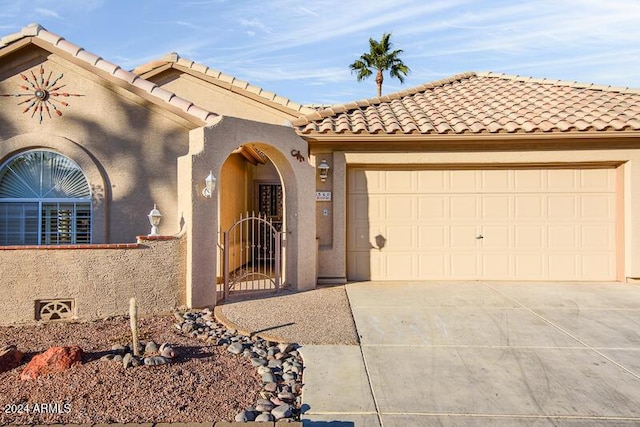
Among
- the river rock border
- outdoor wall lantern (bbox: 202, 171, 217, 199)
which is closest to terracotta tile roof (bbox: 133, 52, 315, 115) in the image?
outdoor wall lantern (bbox: 202, 171, 217, 199)

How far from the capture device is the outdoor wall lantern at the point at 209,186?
7.39 meters

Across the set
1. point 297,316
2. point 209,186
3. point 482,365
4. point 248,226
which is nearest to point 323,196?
point 209,186

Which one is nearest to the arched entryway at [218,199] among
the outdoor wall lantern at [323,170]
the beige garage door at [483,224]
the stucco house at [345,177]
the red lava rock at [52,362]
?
the stucco house at [345,177]

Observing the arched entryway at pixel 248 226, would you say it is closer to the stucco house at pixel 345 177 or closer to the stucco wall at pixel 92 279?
the stucco house at pixel 345 177

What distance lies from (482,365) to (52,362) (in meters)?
5.05

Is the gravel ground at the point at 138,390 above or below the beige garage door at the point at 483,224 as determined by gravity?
below

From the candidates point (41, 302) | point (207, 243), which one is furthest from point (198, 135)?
point (41, 302)

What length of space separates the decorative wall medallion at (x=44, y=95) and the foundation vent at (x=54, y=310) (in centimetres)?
439

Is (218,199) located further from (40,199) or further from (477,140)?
(477,140)

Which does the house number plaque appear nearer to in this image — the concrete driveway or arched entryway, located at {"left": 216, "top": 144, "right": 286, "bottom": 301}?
arched entryway, located at {"left": 216, "top": 144, "right": 286, "bottom": 301}

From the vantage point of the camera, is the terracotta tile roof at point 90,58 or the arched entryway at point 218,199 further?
the terracotta tile roof at point 90,58

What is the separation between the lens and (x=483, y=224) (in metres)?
9.99

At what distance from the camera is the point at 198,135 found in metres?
7.54

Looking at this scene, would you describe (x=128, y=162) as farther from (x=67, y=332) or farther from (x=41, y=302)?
(x=67, y=332)
